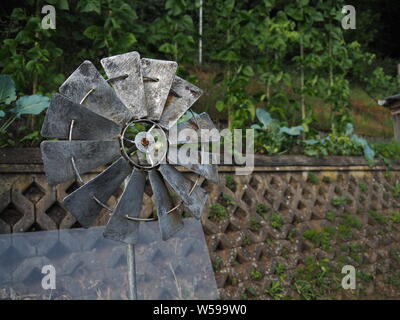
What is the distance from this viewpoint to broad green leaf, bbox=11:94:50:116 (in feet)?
8.34

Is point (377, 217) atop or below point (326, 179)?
below

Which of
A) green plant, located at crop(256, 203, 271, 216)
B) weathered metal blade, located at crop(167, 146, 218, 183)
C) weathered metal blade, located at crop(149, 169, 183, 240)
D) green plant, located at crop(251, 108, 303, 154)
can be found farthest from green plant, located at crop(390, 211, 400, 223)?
weathered metal blade, located at crop(149, 169, 183, 240)

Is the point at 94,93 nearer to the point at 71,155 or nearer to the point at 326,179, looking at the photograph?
the point at 71,155

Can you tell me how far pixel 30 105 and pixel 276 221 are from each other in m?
2.03

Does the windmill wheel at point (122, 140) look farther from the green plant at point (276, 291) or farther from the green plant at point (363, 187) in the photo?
the green plant at point (363, 187)

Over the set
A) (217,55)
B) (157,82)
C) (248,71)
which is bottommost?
(157,82)

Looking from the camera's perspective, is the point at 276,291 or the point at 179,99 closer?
the point at 179,99

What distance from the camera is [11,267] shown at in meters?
2.29

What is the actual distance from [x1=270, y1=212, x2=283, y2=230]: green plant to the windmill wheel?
1.52 metres

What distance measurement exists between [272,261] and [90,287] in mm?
1430

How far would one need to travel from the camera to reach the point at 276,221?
346 centimetres

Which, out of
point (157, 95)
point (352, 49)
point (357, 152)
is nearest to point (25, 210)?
point (157, 95)

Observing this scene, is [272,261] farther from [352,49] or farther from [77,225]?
[352,49]

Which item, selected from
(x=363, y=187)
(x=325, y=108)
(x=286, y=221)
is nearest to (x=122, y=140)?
(x=286, y=221)
